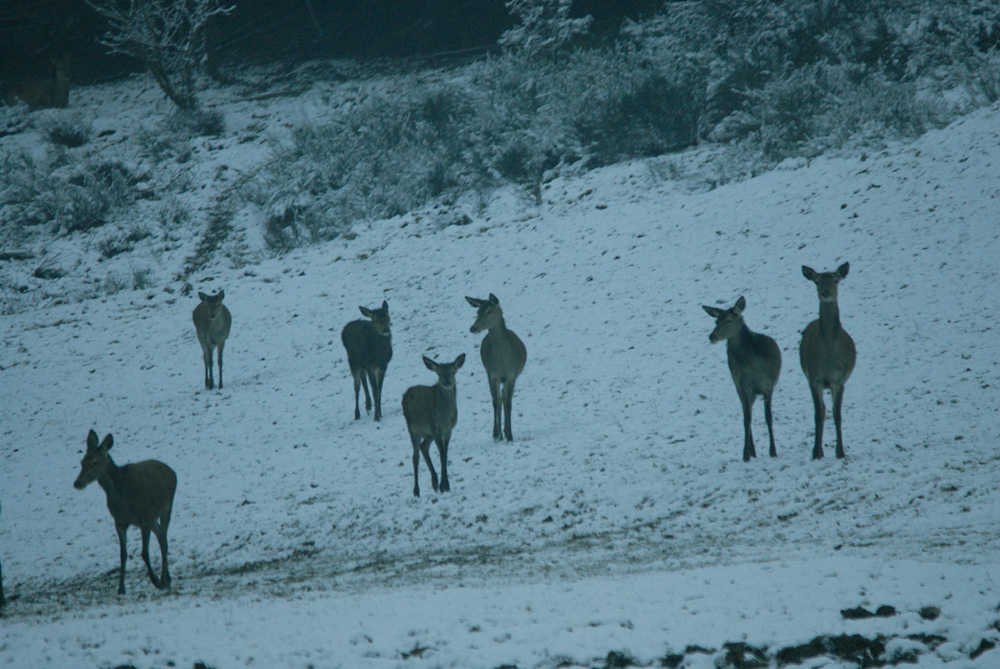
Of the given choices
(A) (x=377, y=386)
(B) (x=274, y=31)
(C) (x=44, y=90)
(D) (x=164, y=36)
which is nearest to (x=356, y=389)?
(A) (x=377, y=386)

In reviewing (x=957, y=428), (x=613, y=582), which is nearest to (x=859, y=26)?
(x=957, y=428)

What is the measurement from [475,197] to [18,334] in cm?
1446

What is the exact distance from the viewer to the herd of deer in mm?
8336

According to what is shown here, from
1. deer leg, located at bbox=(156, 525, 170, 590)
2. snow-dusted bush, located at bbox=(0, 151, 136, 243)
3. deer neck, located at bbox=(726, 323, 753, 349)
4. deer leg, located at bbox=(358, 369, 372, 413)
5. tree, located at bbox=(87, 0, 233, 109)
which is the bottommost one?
deer leg, located at bbox=(156, 525, 170, 590)

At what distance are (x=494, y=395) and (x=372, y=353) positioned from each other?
2.95m

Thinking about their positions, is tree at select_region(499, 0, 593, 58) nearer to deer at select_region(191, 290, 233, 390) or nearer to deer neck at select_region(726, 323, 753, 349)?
deer at select_region(191, 290, 233, 390)

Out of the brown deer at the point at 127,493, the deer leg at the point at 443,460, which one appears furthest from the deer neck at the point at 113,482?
the deer leg at the point at 443,460

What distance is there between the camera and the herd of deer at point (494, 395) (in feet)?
27.3

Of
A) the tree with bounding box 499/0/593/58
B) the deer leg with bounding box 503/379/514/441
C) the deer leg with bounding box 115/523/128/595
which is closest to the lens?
the deer leg with bounding box 115/523/128/595

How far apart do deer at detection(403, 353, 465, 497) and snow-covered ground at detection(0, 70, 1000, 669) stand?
448 millimetres

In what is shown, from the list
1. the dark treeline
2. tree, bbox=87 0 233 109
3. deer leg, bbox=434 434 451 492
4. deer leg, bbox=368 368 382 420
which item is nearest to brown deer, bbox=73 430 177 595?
deer leg, bbox=434 434 451 492

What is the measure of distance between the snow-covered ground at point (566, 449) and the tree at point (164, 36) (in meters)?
18.1

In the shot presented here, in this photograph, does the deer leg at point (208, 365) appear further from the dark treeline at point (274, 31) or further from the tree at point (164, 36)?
the dark treeline at point (274, 31)

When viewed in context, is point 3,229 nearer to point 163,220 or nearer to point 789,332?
point 163,220
